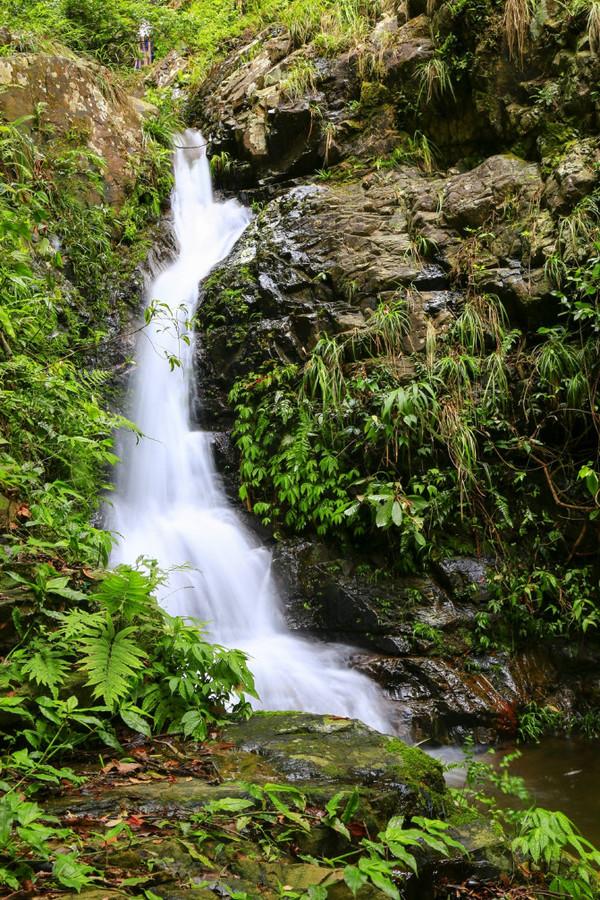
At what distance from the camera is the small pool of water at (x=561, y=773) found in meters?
3.71

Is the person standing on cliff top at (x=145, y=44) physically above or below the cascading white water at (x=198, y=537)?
above

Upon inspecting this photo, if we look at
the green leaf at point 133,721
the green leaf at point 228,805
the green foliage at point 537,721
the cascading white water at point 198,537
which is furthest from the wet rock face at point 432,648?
the green leaf at point 228,805

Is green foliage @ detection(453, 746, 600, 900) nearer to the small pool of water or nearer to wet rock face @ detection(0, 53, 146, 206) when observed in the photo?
the small pool of water

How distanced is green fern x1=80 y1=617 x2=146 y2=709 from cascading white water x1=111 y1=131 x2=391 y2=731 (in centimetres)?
146

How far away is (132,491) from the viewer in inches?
260

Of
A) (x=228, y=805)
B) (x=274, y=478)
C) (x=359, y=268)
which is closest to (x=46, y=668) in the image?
(x=228, y=805)

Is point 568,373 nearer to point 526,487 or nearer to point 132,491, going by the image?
point 526,487

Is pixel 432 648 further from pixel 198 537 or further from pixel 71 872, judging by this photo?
pixel 71 872

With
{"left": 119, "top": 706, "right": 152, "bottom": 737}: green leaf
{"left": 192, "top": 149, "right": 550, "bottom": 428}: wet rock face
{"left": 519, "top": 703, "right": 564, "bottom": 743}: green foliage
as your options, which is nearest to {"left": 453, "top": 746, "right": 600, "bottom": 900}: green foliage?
{"left": 119, "top": 706, "right": 152, "bottom": 737}: green leaf

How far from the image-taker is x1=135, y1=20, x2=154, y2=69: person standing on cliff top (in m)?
13.1

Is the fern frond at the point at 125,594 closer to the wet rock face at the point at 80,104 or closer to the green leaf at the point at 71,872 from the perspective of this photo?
the green leaf at the point at 71,872

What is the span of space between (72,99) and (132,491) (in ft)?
19.6

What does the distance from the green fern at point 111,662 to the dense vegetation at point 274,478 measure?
0.04 ft

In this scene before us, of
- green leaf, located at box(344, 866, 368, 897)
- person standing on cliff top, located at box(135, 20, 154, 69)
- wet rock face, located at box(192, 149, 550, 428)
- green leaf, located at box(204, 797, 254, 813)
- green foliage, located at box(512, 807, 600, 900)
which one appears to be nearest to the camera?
green leaf, located at box(344, 866, 368, 897)
